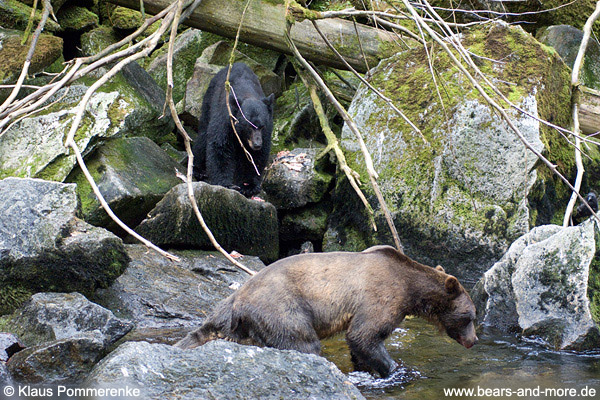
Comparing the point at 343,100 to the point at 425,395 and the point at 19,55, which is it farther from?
the point at 425,395

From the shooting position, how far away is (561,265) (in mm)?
5543

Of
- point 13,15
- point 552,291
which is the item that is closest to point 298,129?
point 13,15

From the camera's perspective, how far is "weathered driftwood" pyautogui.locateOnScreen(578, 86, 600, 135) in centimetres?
830

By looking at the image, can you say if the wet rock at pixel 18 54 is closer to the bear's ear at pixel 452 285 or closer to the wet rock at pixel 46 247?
the wet rock at pixel 46 247

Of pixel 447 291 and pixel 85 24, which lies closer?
pixel 447 291

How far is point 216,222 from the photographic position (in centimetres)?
712

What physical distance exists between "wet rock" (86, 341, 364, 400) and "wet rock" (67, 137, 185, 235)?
11.8 feet

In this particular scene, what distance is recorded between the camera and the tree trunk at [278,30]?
8617 mm

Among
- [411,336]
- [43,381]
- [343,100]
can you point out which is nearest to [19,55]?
[343,100]

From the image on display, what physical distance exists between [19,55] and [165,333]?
16.1ft

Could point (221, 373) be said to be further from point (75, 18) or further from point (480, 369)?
point (75, 18)

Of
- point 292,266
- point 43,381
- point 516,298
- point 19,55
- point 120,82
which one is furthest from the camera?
point 120,82

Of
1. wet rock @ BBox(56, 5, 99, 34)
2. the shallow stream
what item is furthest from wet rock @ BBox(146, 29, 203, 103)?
the shallow stream

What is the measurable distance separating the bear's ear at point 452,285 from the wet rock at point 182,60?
7.69 m
